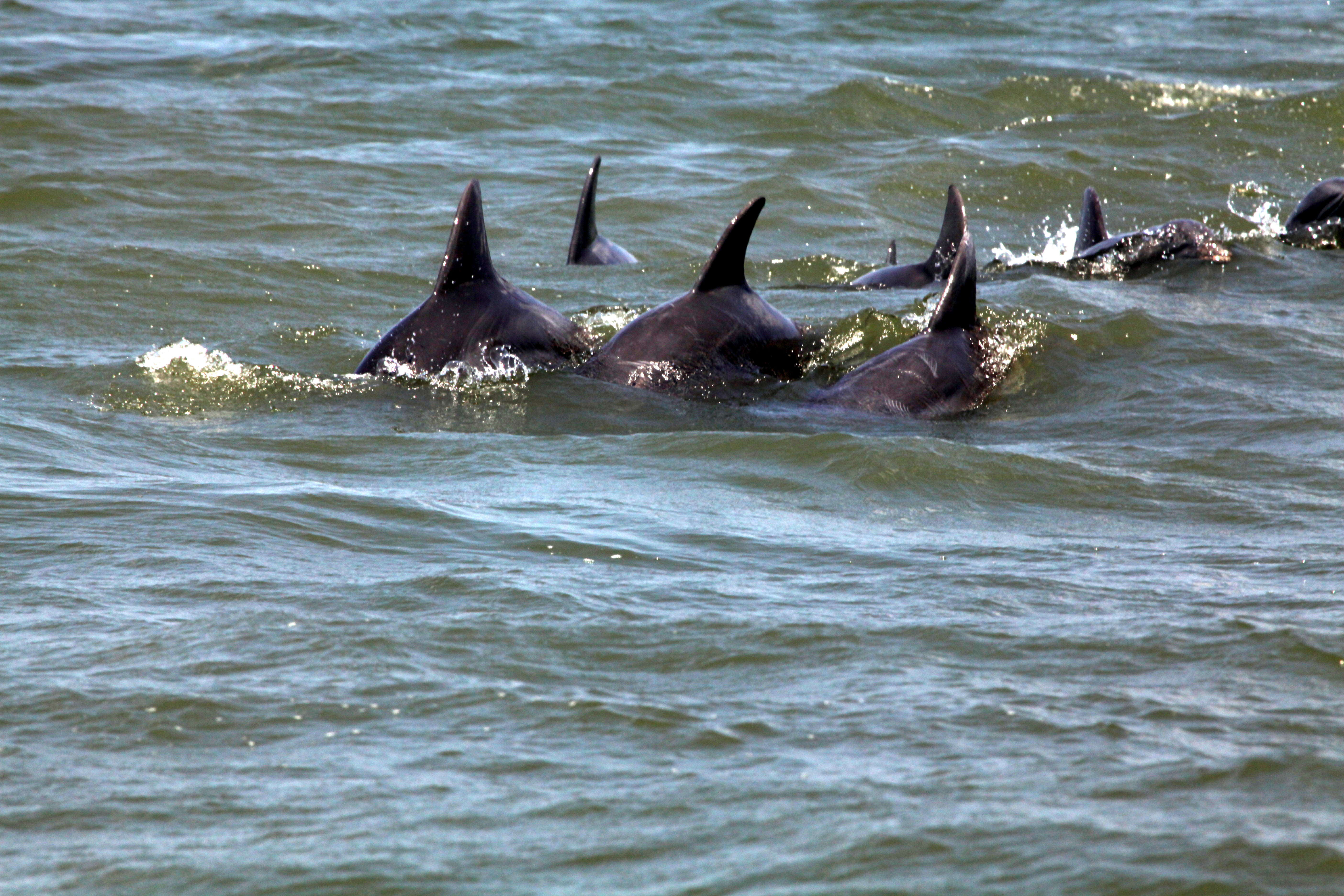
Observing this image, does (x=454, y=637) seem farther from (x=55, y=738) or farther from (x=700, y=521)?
(x=700, y=521)

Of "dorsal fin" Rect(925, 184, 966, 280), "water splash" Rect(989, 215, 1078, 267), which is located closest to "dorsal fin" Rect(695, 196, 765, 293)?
"dorsal fin" Rect(925, 184, 966, 280)

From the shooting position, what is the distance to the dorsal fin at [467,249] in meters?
7.99

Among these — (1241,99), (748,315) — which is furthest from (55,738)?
(1241,99)

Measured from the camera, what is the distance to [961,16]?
2466 cm

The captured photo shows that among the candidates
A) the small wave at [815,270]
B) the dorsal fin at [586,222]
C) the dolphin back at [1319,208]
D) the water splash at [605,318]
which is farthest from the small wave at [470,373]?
the dolphin back at [1319,208]

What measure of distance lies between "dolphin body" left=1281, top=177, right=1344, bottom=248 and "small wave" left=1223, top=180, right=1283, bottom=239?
0.56 ft

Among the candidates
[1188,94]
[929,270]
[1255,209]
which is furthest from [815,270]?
[1188,94]

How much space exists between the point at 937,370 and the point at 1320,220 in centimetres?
530

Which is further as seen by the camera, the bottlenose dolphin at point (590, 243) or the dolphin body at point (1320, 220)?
the bottlenose dolphin at point (590, 243)

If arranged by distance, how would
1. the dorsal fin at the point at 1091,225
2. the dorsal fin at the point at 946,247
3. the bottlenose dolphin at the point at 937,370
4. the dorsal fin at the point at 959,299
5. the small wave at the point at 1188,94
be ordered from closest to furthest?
the bottlenose dolphin at the point at 937,370 < the dorsal fin at the point at 959,299 < the dorsal fin at the point at 946,247 < the dorsal fin at the point at 1091,225 < the small wave at the point at 1188,94

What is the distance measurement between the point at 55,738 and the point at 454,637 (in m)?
1.01

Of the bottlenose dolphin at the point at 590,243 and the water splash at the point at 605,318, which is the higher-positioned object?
the bottlenose dolphin at the point at 590,243

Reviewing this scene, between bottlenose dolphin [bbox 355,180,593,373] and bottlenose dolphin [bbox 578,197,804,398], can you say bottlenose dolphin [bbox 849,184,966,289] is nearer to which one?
bottlenose dolphin [bbox 578,197,804,398]

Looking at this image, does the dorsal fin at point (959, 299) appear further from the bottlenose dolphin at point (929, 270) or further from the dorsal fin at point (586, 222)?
the dorsal fin at point (586, 222)
